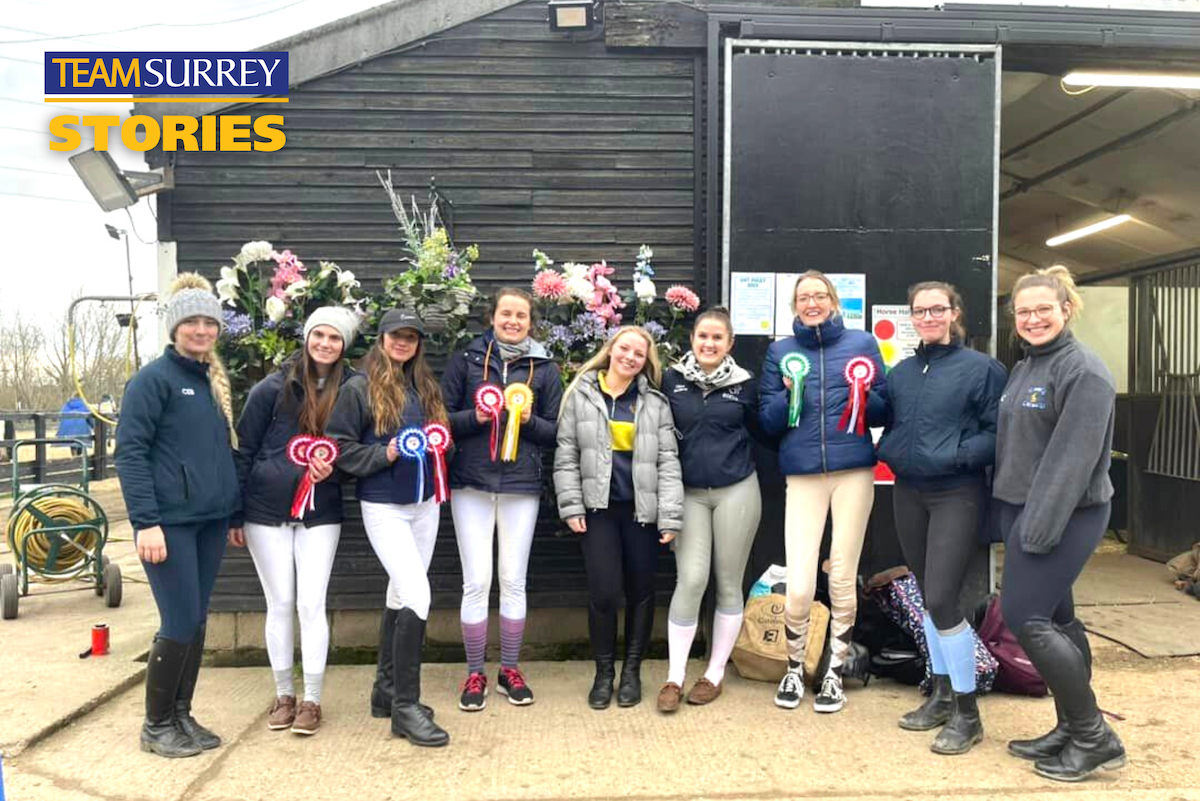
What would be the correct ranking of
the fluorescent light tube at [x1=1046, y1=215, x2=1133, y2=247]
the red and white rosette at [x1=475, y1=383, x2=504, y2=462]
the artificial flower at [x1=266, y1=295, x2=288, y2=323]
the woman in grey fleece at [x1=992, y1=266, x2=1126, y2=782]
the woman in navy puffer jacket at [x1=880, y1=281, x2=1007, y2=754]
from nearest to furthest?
the woman in grey fleece at [x1=992, y1=266, x2=1126, y2=782] < the woman in navy puffer jacket at [x1=880, y1=281, x2=1007, y2=754] < the red and white rosette at [x1=475, y1=383, x2=504, y2=462] < the artificial flower at [x1=266, y1=295, x2=288, y2=323] < the fluorescent light tube at [x1=1046, y1=215, x2=1133, y2=247]

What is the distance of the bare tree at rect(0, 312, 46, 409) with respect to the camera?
39438 millimetres

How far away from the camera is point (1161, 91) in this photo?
5.61 m

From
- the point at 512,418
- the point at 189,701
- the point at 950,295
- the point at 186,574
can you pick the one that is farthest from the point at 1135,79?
the point at 189,701

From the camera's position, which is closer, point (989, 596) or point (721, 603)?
point (721, 603)

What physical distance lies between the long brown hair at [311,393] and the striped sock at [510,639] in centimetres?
122

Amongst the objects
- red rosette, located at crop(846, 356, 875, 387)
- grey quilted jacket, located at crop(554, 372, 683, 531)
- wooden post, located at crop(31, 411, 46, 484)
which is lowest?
wooden post, located at crop(31, 411, 46, 484)

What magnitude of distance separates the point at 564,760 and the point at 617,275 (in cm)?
252

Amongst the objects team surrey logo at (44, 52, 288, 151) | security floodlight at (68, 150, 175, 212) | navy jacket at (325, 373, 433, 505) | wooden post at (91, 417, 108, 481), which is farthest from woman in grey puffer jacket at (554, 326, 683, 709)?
wooden post at (91, 417, 108, 481)

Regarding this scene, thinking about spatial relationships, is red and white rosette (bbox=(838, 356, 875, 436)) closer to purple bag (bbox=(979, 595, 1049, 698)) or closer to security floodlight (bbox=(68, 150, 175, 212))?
purple bag (bbox=(979, 595, 1049, 698))

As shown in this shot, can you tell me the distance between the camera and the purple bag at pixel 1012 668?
4062 millimetres

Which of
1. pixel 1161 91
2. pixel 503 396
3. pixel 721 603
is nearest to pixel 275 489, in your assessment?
pixel 503 396

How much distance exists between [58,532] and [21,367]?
1676 inches

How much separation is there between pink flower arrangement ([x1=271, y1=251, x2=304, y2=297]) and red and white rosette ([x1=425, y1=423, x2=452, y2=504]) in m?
1.24

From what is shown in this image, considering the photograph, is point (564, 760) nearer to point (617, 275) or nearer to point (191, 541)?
point (191, 541)
